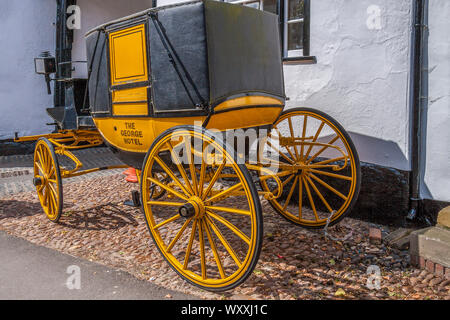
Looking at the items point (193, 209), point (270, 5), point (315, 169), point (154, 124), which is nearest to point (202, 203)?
point (193, 209)

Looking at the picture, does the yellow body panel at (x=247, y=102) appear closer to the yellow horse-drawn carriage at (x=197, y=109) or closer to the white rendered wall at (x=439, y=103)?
the yellow horse-drawn carriage at (x=197, y=109)

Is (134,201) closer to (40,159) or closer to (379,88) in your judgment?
(40,159)

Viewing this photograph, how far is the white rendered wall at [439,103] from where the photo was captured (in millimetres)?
3760

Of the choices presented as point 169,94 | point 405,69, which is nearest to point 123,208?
point 169,94

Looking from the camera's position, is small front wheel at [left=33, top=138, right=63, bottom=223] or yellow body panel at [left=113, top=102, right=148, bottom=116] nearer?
yellow body panel at [left=113, top=102, right=148, bottom=116]

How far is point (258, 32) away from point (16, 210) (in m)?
3.59

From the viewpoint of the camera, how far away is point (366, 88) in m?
4.35

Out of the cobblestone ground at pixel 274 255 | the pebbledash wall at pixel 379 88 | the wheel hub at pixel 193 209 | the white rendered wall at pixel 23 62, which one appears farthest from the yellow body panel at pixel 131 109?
the white rendered wall at pixel 23 62

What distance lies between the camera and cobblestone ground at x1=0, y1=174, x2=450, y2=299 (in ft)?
9.60

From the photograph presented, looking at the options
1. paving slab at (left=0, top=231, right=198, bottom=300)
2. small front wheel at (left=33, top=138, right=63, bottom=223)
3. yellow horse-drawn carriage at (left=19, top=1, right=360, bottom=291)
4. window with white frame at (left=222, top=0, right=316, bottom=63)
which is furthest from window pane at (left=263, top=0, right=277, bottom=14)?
paving slab at (left=0, top=231, right=198, bottom=300)

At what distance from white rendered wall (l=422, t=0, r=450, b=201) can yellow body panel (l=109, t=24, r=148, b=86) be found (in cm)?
252

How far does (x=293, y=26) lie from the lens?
528 cm

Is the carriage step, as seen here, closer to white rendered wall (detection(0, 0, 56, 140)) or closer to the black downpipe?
the black downpipe

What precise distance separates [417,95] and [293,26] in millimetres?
1935
